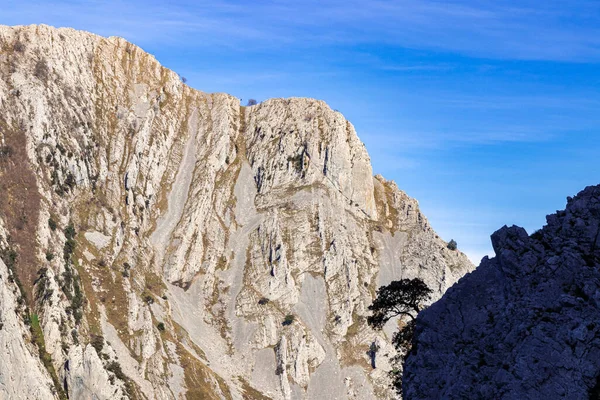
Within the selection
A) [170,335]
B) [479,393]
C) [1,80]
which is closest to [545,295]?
[479,393]

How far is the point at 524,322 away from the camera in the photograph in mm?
36125

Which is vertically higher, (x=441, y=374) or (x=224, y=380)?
(x=224, y=380)

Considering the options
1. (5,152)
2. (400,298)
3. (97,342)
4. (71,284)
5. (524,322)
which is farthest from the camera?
(5,152)

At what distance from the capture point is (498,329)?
3750 cm

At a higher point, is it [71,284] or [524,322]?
[71,284]

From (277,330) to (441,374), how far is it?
160915mm

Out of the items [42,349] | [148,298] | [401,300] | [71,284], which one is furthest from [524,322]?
[148,298]

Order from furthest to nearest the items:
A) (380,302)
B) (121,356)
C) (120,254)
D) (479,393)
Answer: (120,254) < (121,356) < (380,302) < (479,393)

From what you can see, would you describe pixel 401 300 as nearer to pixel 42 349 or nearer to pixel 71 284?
pixel 42 349

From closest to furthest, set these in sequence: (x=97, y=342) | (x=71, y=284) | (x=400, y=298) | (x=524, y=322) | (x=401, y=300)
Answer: (x=524, y=322), (x=401, y=300), (x=400, y=298), (x=97, y=342), (x=71, y=284)

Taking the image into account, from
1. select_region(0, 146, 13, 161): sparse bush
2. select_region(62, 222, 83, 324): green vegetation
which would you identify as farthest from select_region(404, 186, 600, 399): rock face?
select_region(0, 146, 13, 161): sparse bush

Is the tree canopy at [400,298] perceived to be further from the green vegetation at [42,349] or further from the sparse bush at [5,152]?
the sparse bush at [5,152]

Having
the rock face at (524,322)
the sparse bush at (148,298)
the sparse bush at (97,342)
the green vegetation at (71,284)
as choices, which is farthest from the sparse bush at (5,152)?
the rock face at (524,322)

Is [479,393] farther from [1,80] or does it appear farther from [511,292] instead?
[1,80]
